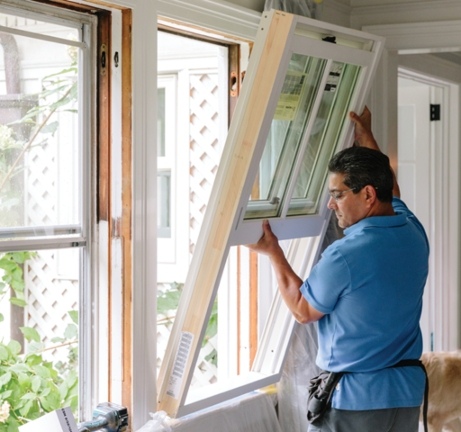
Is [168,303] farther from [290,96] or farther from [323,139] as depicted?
[290,96]

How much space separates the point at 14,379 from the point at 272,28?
122 centimetres

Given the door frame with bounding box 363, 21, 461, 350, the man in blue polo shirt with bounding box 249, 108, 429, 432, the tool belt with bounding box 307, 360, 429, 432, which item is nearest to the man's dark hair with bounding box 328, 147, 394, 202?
the man in blue polo shirt with bounding box 249, 108, 429, 432

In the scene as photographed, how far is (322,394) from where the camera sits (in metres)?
2.64

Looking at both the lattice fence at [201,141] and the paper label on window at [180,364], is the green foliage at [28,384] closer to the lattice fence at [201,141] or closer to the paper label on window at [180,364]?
the paper label on window at [180,364]

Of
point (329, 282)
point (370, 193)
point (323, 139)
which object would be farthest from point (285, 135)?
point (329, 282)

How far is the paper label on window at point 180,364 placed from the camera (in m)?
2.59

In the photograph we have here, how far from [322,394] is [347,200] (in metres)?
0.60

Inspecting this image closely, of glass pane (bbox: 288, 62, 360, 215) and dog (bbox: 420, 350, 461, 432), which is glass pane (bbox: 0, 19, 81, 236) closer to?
glass pane (bbox: 288, 62, 360, 215)

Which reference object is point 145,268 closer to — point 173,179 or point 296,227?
point 296,227

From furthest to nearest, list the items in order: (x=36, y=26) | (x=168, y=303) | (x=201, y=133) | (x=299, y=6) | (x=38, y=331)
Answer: (x=168, y=303) → (x=201, y=133) → (x=299, y=6) → (x=38, y=331) → (x=36, y=26)

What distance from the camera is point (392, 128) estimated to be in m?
3.79

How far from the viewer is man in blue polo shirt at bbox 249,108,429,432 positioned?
8.27 feet

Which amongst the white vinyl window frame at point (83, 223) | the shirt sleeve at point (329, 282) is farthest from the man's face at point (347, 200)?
the white vinyl window frame at point (83, 223)

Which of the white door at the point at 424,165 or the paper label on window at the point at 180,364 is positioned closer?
the paper label on window at the point at 180,364
